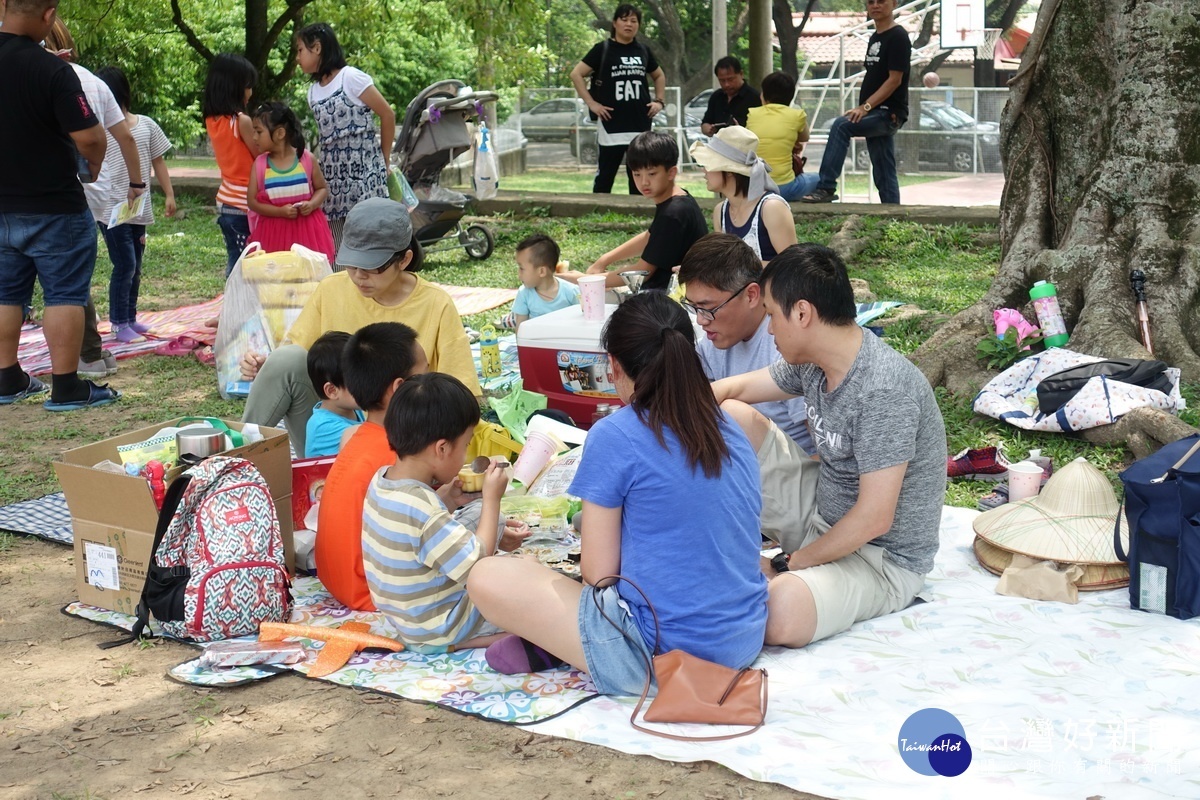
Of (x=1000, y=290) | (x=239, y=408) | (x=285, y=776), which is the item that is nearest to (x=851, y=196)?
(x=1000, y=290)

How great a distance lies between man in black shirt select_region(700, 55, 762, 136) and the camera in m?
10.1

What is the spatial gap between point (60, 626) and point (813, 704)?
2.22 metres

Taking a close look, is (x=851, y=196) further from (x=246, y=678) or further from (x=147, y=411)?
(x=246, y=678)

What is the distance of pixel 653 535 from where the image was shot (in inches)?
111

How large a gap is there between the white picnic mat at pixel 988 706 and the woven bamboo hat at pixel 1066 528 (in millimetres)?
95

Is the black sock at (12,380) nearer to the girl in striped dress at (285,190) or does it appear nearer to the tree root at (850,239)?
the girl in striped dress at (285,190)

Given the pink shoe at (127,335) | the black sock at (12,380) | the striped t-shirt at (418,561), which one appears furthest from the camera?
the pink shoe at (127,335)

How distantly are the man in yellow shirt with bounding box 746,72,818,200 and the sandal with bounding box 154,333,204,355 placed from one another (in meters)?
4.46

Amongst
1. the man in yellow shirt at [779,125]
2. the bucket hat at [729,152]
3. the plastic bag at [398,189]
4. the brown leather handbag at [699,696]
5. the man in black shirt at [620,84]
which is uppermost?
the man in black shirt at [620,84]

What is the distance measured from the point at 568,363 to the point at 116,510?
2030 mm

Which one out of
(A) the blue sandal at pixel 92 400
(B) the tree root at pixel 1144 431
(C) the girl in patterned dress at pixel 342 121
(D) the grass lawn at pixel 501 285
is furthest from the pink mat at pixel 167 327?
(B) the tree root at pixel 1144 431

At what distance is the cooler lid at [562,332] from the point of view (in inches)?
193

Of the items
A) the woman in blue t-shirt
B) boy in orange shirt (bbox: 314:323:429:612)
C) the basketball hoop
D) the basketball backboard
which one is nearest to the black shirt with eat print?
boy in orange shirt (bbox: 314:323:429:612)

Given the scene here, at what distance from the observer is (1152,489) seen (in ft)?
10.5
